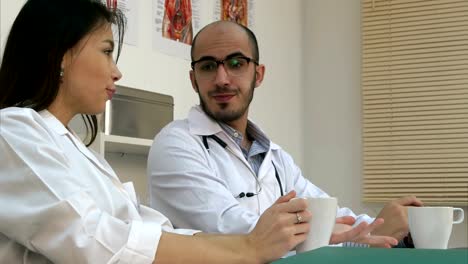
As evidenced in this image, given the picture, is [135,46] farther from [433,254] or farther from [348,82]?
[433,254]

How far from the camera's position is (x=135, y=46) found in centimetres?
296

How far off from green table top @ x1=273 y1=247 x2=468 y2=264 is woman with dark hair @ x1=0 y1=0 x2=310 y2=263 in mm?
309

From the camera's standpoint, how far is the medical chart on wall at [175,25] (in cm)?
310

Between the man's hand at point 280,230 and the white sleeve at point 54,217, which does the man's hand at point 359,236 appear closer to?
the man's hand at point 280,230

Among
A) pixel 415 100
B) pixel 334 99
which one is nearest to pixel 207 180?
pixel 415 100

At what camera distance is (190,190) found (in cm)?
172

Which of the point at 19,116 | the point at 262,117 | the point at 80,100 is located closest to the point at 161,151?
the point at 80,100

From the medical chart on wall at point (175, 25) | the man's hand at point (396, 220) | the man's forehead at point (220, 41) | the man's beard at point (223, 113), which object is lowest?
the man's hand at point (396, 220)

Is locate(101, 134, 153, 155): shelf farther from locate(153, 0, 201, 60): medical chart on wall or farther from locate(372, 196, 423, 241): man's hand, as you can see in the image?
locate(372, 196, 423, 241): man's hand

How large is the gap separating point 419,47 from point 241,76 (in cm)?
206

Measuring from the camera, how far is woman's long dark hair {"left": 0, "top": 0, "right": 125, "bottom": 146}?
1.28 meters

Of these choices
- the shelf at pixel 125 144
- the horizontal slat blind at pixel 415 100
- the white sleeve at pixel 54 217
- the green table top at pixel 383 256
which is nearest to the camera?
the green table top at pixel 383 256

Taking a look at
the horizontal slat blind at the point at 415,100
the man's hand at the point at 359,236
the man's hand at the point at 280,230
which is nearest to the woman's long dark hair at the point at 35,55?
the man's hand at the point at 280,230

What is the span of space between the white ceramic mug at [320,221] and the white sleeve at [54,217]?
0.84 ft
